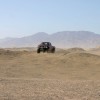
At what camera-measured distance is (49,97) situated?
437 inches

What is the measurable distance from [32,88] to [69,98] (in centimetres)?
220

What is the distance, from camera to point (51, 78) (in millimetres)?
19469

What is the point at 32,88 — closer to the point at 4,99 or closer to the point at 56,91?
the point at 56,91

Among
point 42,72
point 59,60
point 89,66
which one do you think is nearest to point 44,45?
point 59,60

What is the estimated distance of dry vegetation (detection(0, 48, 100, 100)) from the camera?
38.3ft

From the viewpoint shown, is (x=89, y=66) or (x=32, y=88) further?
(x=89, y=66)

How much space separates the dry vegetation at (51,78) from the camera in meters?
11.7

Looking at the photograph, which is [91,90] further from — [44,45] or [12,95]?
[44,45]

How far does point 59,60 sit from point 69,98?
1646cm

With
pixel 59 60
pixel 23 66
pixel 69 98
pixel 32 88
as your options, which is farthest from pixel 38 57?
A: pixel 69 98

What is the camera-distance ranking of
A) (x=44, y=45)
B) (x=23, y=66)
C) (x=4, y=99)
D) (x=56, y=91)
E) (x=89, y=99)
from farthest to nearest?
(x=44, y=45), (x=23, y=66), (x=56, y=91), (x=89, y=99), (x=4, y=99)

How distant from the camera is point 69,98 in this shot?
11.2 meters

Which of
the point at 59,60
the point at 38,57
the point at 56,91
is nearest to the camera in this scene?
the point at 56,91

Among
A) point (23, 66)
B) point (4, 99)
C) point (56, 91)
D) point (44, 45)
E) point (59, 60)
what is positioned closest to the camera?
point (4, 99)
